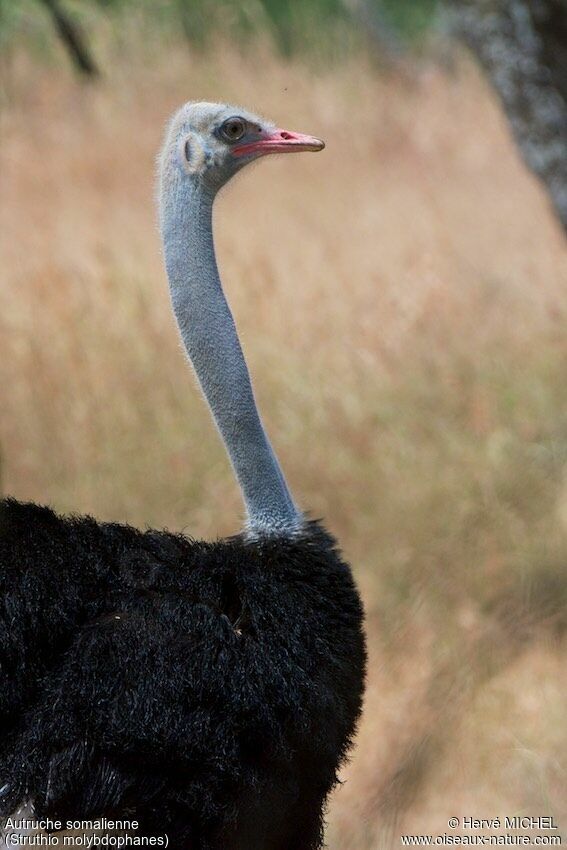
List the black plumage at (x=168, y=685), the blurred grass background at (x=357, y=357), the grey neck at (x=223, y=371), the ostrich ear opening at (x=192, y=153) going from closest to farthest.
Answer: the black plumage at (x=168, y=685) < the grey neck at (x=223, y=371) < the ostrich ear opening at (x=192, y=153) < the blurred grass background at (x=357, y=357)

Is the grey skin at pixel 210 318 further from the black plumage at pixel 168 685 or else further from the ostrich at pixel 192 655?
the black plumage at pixel 168 685

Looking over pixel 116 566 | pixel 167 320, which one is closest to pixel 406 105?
pixel 167 320

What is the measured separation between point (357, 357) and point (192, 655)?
366cm

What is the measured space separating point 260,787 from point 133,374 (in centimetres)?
390

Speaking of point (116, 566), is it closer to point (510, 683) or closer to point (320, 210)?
point (510, 683)

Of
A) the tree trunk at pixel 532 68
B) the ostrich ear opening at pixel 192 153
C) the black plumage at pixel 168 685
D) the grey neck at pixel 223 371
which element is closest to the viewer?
the black plumage at pixel 168 685

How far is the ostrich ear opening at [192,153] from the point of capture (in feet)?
11.6

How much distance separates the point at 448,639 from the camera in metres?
4.68

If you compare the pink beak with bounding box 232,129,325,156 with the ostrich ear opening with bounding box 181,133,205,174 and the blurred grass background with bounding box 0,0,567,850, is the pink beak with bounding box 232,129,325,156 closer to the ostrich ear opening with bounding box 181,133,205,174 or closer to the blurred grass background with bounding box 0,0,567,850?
the ostrich ear opening with bounding box 181,133,205,174

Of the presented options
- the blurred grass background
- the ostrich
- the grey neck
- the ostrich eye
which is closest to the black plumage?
the ostrich

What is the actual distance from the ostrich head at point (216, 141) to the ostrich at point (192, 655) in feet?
0.39

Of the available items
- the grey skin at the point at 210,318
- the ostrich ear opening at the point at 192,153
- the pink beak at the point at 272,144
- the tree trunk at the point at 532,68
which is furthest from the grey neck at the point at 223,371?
the tree trunk at the point at 532,68

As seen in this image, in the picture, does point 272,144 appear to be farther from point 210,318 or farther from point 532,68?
point 532,68

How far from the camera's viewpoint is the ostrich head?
139 inches
